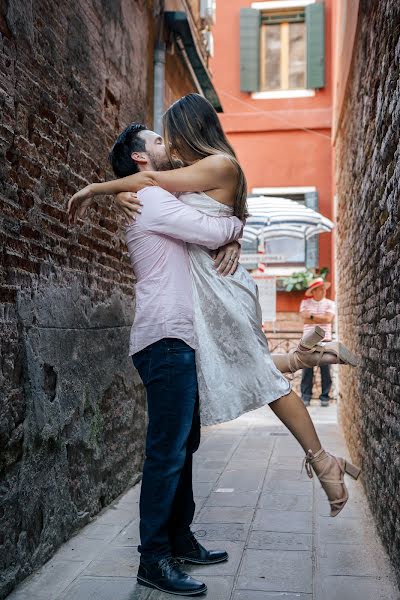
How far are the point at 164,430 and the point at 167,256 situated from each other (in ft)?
2.29

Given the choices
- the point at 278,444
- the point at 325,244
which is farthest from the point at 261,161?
the point at 278,444

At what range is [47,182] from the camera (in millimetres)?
3600

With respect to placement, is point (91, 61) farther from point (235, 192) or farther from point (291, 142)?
point (291, 142)

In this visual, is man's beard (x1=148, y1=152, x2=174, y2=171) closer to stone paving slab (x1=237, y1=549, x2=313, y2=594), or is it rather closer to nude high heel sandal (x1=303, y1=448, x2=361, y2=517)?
nude high heel sandal (x1=303, y1=448, x2=361, y2=517)

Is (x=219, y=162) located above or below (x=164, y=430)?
above

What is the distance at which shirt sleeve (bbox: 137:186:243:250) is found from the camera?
2977 mm

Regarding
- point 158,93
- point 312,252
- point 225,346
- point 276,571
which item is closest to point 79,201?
point 225,346

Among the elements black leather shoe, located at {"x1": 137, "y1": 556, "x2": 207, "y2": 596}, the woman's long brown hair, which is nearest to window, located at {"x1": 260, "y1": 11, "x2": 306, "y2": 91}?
the woman's long brown hair

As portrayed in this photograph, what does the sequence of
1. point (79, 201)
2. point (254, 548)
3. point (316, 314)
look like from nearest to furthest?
point (79, 201) < point (254, 548) < point (316, 314)

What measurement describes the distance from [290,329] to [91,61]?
362 inches

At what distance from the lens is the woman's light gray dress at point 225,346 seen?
9.84 ft

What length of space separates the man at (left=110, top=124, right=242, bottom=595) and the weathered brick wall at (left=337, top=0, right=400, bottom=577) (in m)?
0.84

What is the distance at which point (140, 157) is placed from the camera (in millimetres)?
3301

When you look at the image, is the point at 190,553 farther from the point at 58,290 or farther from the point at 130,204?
the point at 130,204
